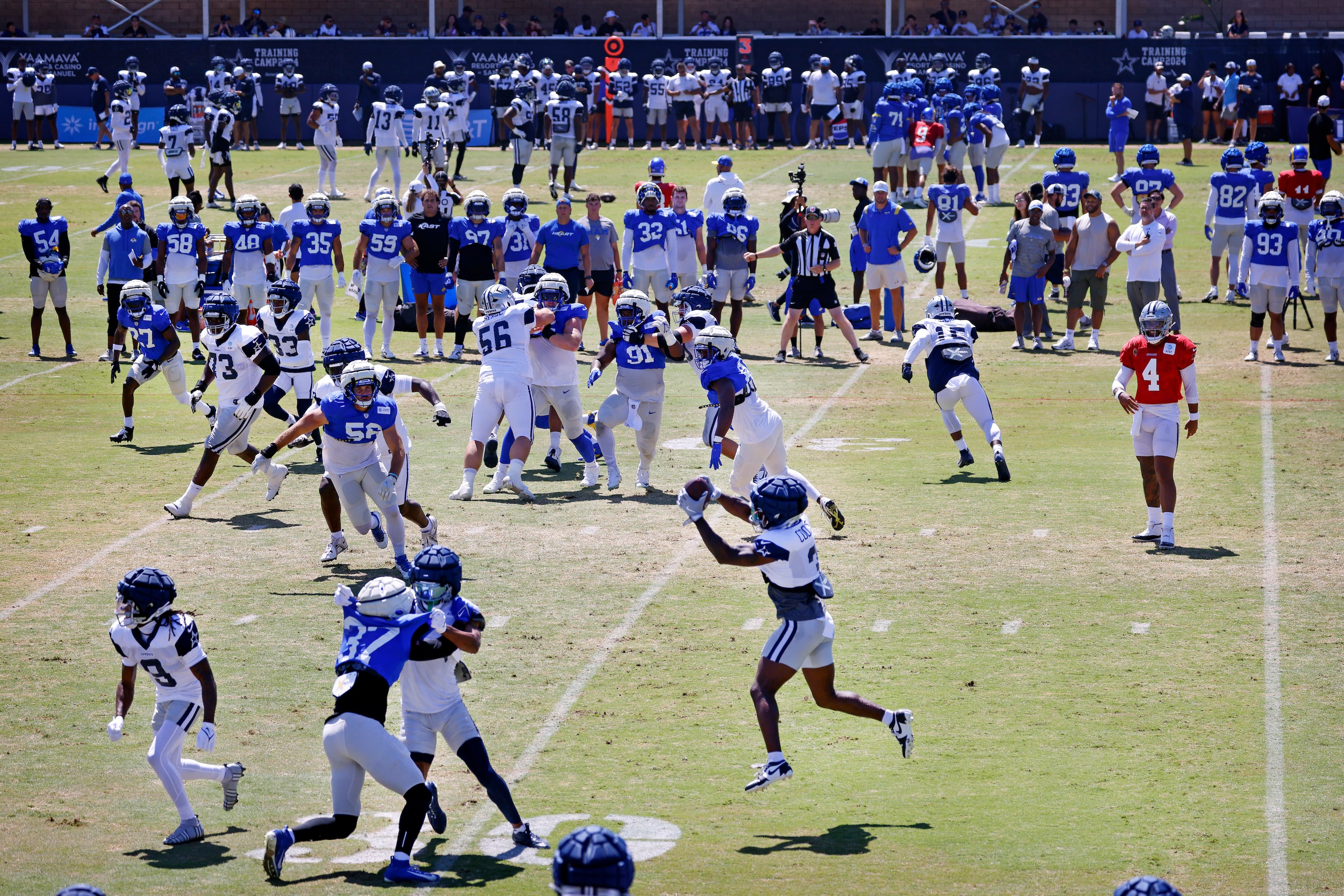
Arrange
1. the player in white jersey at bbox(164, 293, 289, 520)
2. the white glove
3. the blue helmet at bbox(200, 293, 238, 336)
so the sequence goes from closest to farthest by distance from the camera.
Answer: the white glove → the player in white jersey at bbox(164, 293, 289, 520) → the blue helmet at bbox(200, 293, 238, 336)

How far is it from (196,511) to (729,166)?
13.1m

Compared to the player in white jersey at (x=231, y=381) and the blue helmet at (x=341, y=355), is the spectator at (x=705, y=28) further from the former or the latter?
the blue helmet at (x=341, y=355)

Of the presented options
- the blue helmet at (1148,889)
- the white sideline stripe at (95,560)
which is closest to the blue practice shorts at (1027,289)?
the white sideline stripe at (95,560)

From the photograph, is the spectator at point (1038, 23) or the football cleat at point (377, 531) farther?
the spectator at point (1038, 23)

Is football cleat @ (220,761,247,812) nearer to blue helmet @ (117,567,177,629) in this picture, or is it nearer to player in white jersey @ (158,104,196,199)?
blue helmet @ (117,567,177,629)

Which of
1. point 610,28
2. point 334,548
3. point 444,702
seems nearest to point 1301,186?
point 334,548

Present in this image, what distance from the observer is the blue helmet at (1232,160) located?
2472cm

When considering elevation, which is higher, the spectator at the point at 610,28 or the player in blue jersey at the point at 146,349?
the spectator at the point at 610,28

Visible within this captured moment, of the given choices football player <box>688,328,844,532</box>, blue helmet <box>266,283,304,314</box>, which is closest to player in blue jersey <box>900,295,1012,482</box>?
football player <box>688,328,844,532</box>

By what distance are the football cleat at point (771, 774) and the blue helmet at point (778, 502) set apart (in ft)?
4.33

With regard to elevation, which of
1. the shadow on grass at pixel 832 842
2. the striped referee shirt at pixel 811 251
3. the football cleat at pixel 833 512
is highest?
the striped referee shirt at pixel 811 251

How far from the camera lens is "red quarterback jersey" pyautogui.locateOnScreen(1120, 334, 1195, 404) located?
13688mm

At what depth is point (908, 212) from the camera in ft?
106

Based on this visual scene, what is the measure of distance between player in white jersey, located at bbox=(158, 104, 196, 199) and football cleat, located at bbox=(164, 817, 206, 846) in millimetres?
25099
